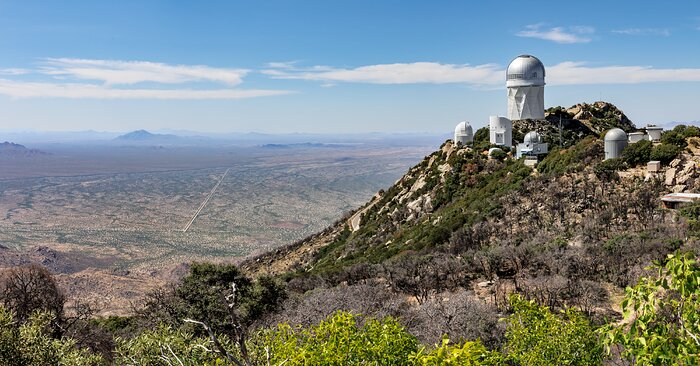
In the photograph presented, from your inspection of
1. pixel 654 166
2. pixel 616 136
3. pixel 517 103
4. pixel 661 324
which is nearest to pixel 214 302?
pixel 661 324

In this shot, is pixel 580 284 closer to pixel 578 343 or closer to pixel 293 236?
pixel 578 343

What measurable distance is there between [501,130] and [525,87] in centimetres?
636

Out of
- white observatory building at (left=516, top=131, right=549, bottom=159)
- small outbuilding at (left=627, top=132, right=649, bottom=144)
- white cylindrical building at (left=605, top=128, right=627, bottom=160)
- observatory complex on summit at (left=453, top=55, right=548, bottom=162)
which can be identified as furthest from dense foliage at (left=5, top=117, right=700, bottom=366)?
observatory complex on summit at (left=453, top=55, right=548, bottom=162)

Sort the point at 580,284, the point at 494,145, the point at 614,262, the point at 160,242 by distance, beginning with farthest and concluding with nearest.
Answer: the point at 160,242
the point at 494,145
the point at 614,262
the point at 580,284

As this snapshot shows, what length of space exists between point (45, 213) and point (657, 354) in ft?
467

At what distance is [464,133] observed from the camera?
50531mm

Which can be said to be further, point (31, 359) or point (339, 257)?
point (339, 257)

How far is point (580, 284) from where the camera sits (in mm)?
18062

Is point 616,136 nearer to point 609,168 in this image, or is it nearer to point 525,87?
point 609,168

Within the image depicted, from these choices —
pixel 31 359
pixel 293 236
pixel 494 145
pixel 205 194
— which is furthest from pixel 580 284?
pixel 205 194

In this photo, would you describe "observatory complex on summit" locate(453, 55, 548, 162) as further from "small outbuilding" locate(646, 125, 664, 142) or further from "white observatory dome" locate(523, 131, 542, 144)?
"small outbuilding" locate(646, 125, 664, 142)

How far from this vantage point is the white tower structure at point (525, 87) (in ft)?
156

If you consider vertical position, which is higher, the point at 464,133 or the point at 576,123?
the point at 576,123

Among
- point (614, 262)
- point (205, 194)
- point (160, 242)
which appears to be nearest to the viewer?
point (614, 262)
